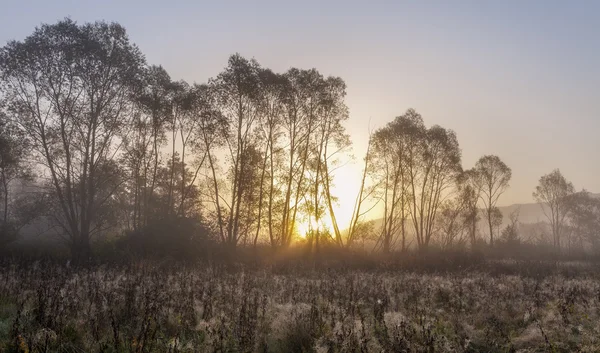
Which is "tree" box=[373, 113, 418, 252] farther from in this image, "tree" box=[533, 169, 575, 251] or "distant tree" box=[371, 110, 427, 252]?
"tree" box=[533, 169, 575, 251]

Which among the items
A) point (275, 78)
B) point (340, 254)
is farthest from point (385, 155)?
point (275, 78)

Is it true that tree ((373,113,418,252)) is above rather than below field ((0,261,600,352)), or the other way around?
above

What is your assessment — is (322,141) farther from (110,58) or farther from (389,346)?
(389,346)

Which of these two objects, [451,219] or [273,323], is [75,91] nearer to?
[273,323]

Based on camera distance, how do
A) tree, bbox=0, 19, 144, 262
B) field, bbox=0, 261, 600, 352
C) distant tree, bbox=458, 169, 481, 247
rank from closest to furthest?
field, bbox=0, 261, 600, 352
tree, bbox=0, 19, 144, 262
distant tree, bbox=458, 169, 481, 247

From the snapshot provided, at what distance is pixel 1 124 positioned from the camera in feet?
73.6

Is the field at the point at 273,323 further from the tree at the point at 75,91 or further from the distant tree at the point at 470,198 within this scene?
the distant tree at the point at 470,198

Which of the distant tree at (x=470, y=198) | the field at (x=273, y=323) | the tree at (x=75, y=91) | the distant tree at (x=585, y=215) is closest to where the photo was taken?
the field at (x=273, y=323)

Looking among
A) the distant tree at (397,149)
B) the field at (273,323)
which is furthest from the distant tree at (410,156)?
the field at (273,323)

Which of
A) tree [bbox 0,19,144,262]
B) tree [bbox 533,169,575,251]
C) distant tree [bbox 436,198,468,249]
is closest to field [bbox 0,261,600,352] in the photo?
tree [bbox 0,19,144,262]

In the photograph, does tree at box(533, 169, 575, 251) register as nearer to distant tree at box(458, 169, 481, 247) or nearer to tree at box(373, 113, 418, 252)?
distant tree at box(458, 169, 481, 247)

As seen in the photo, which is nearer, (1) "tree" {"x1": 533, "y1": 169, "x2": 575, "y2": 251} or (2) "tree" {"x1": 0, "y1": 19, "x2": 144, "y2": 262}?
(2) "tree" {"x1": 0, "y1": 19, "x2": 144, "y2": 262}

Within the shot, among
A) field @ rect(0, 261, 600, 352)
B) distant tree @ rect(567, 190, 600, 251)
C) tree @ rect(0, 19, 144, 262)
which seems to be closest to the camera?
field @ rect(0, 261, 600, 352)

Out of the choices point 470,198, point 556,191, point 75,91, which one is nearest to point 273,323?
point 75,91
